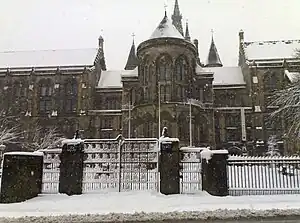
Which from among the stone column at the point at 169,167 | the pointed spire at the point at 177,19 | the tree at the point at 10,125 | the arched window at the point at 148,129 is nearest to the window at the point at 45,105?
the tree at the point at 10,125

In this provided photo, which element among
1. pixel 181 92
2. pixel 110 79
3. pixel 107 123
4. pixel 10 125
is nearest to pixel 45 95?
pixel 10 125

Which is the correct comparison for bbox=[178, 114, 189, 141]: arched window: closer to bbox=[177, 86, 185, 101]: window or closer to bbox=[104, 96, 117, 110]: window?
bbox=[177, 86, 185, 101]: window

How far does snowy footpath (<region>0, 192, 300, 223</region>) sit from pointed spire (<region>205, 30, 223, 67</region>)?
49.3 meters

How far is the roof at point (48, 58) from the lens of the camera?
54075 millimetres

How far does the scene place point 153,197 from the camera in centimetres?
1489

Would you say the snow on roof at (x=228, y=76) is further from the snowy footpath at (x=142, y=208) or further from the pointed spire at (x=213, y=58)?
the snowy footpath at (x=142, y=208)

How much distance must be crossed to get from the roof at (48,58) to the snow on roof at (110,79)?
3.17 metres

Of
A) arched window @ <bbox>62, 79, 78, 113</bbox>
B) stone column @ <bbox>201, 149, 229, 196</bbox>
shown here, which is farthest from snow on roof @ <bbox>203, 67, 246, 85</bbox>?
stone column @ <bbox>201, 149, 229, 196</bbox>

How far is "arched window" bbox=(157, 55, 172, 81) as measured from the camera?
4256 cm

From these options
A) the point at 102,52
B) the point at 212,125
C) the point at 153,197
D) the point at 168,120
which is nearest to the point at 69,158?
the point at 153,197

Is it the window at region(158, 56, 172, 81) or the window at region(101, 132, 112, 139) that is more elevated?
the window at region(158, 56, 172, 81)

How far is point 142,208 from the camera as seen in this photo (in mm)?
12258

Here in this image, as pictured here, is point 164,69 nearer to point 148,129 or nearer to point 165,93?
point 165,93

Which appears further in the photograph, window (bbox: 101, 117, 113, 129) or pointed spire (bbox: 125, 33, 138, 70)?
pointed spire (bbox: 125, 33, 138, 70)
